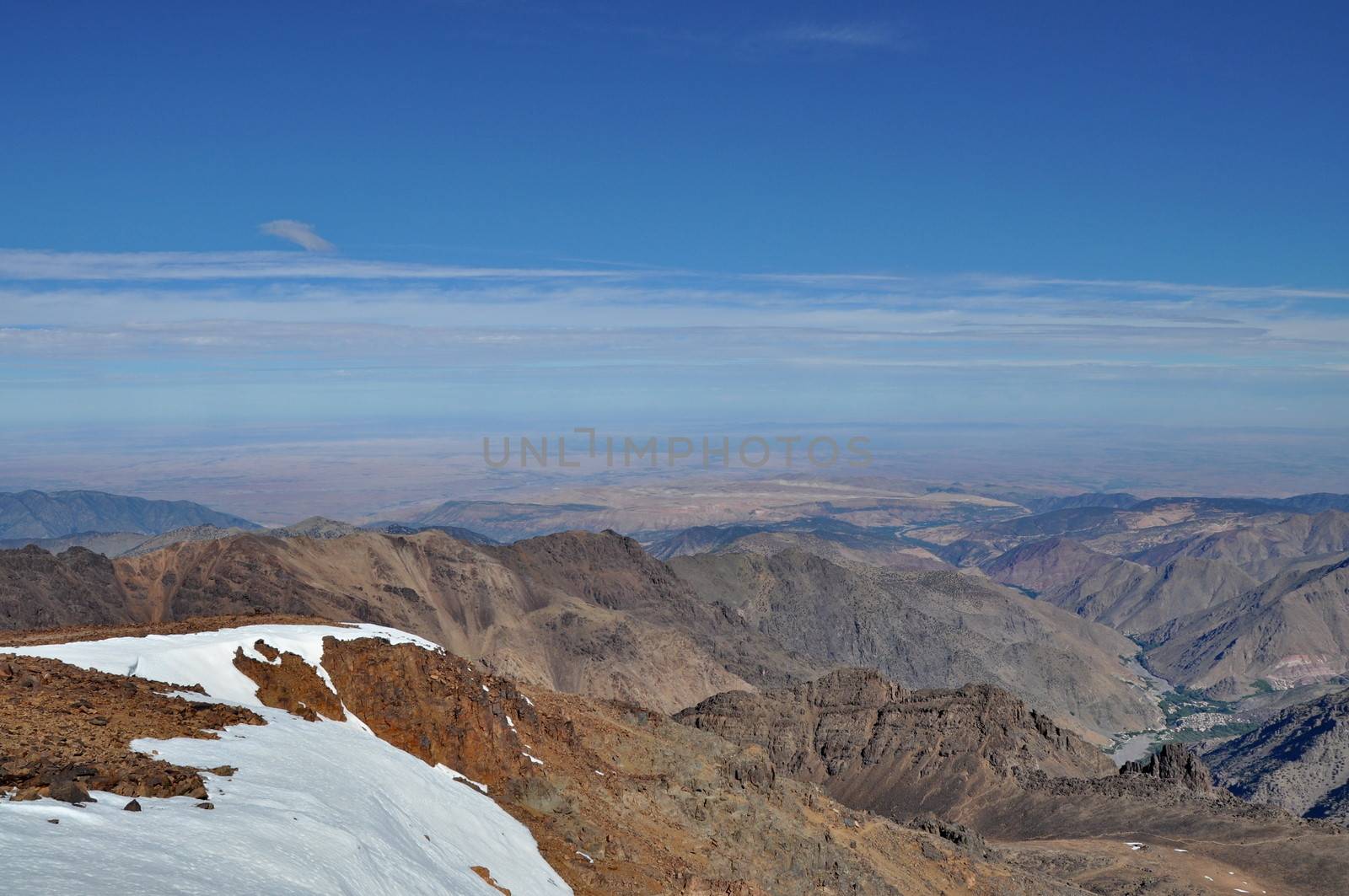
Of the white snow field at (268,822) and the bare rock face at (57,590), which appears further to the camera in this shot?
the bare rock face at (57,590)

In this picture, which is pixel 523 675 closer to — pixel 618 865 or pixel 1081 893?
pixel 1081 893

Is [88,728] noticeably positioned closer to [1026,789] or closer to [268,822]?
[268,822]

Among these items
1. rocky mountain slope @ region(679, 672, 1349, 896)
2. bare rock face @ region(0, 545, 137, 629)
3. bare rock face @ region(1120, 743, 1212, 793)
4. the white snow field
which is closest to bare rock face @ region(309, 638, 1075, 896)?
the white snow field

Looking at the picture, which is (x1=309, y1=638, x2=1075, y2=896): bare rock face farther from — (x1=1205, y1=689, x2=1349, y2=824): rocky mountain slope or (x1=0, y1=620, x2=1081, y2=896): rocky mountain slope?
(x1=1205, y1=689, x2=1349, y2=824): rocky mountain slope

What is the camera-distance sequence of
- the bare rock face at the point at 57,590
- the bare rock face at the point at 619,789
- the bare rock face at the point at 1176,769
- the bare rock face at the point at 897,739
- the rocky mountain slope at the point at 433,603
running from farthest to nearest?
the rocky mountain slope at the point at 433,603 < the bare rock face at the point at 1176,769 < the bare rock face at the point at 57,590 < the bare rock face at the point at 897,739 < the bare rock face at the point at 619,789

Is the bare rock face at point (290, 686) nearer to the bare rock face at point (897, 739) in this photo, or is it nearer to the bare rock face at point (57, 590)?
the bare rock face at point (897, 739)

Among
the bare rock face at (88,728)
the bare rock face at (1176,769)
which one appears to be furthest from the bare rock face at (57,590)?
the bare rock face at (1176,769)
